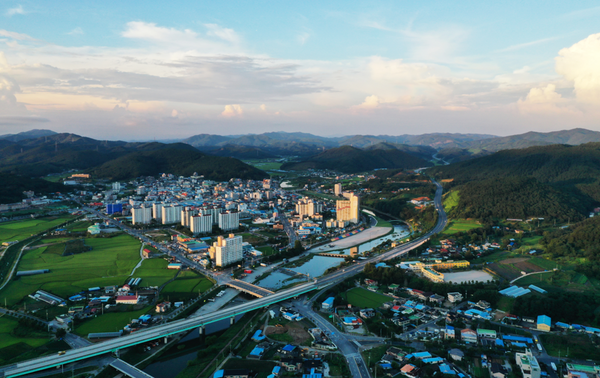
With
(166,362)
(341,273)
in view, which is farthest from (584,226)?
(166,362)

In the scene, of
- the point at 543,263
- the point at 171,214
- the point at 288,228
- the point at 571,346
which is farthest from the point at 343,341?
the point at 171,214

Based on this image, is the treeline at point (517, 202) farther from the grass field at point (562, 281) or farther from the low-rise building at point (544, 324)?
the low-rise building at point (544, 324)

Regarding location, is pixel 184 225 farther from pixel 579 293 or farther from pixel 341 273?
pixel 579 293

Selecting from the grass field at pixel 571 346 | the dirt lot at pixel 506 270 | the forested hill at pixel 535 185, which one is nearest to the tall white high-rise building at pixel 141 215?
the dirt lot at pixel 506 270

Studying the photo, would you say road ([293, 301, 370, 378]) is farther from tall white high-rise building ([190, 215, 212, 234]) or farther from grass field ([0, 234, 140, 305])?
tall white high-rise building ([190, 215, 212, 234])

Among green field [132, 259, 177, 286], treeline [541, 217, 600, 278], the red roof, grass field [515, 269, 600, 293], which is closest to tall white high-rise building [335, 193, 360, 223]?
treeline [541, 217, 600, 278]
